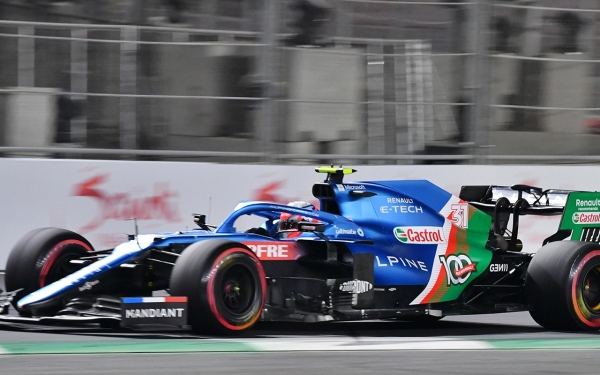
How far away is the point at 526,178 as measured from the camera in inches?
536

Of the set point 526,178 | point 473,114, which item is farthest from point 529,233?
point 473,114

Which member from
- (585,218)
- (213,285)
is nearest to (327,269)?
(213,285)

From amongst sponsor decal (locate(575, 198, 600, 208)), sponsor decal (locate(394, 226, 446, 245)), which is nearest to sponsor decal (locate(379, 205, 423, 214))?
sponsor decal (locate(394, 226, 446, 245))

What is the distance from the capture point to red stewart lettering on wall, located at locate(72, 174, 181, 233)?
37.7ft

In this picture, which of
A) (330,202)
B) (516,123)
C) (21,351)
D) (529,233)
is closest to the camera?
(21,351)

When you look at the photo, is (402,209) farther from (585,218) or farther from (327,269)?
(585,218)

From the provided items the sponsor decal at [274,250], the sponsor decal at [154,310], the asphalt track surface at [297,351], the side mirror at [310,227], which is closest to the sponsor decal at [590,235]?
the asphalt track surface at [297,351]

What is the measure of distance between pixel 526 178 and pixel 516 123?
100 centimetres

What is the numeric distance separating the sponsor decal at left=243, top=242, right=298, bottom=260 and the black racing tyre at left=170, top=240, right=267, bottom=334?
0.94 ft

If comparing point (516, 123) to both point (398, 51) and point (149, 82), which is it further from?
point (149, 82)

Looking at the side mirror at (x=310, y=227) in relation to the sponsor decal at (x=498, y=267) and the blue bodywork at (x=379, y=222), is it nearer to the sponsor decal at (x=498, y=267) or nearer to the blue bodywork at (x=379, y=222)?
the blue bodywork at (x=379, y=222)

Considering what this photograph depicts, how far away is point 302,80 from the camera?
13.2 m

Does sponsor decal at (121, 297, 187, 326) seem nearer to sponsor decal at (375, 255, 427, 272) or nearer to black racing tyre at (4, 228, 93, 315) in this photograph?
black racing tyre at (4, 228, 93, 315)

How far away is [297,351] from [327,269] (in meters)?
1.49
